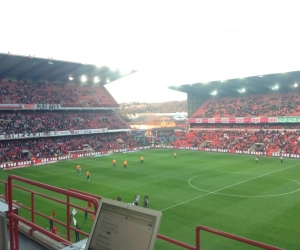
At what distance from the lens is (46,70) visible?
56000 millimetres

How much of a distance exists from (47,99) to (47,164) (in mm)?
17378

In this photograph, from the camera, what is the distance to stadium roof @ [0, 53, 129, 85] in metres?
48.9

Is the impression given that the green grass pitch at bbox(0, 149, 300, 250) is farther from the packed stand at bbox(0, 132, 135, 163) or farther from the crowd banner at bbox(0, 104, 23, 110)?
the crowd banner at bbox(0, 104, 23, 110)

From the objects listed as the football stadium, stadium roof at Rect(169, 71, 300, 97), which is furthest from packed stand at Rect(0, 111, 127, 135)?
stadium roof at Rect(169, 71, 300, 97)

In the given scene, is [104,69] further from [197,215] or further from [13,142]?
[197,215]

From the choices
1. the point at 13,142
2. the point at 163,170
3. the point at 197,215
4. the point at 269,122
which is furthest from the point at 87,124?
the point at 197,215

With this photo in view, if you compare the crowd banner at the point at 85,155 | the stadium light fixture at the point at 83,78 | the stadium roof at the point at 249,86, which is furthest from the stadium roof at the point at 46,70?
the stadium roof at the point at 249,86

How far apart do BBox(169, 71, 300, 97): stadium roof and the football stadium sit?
21cm

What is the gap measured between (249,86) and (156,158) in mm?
28084

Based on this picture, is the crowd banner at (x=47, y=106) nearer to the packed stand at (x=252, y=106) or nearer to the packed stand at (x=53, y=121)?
the packed stand at (x=53, y=121)

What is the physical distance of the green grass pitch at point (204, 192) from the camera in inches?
626

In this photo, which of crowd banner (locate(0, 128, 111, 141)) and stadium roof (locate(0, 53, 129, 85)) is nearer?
crowd banner (locate(0, 128, 111, 141))

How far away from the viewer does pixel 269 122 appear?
2197 inches

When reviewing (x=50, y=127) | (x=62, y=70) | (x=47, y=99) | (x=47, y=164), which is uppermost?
(x=62, y=70)
